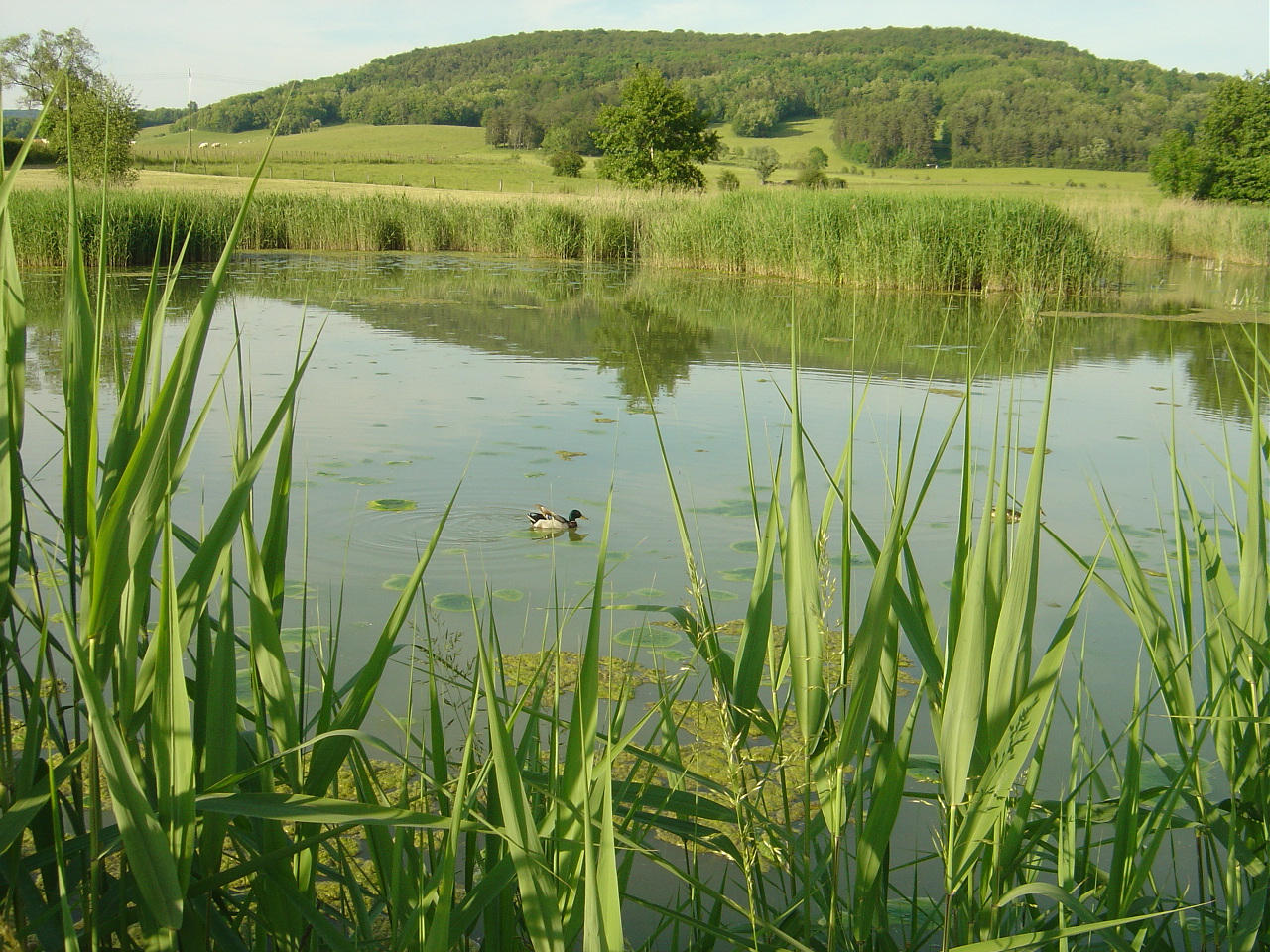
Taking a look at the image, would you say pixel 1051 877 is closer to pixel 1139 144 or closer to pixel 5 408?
pixel 5 408

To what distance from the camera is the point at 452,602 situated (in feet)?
10.9

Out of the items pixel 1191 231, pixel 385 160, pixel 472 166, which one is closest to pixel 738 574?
pixel 1191 231

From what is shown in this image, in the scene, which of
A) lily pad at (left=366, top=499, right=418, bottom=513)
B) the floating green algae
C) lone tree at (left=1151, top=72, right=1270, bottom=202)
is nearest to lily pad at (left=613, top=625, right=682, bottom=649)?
the floating green algae

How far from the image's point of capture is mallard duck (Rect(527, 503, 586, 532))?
3.98 meters

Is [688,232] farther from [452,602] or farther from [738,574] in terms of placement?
[452,602]

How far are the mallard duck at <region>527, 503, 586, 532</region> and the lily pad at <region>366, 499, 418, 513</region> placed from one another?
1.82ft

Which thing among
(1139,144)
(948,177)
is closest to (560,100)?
(948,177)

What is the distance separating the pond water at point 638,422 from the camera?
3373 mm

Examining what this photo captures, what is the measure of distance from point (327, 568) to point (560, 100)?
72.8 m

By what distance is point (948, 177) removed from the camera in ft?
167

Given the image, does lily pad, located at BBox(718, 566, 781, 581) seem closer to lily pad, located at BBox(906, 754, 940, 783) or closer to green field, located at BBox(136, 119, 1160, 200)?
lily pad, located at BBox(906, 754, 940, 783)

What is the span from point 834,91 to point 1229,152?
53743mm

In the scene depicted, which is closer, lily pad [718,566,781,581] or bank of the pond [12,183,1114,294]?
lily pad [718,566,781,581]

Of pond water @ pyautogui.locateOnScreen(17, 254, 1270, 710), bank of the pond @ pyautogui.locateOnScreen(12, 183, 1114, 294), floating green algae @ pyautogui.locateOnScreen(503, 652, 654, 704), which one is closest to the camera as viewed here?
floating green algae @ pyautogui.locateOnScreen(503, 652, 654, 704)
